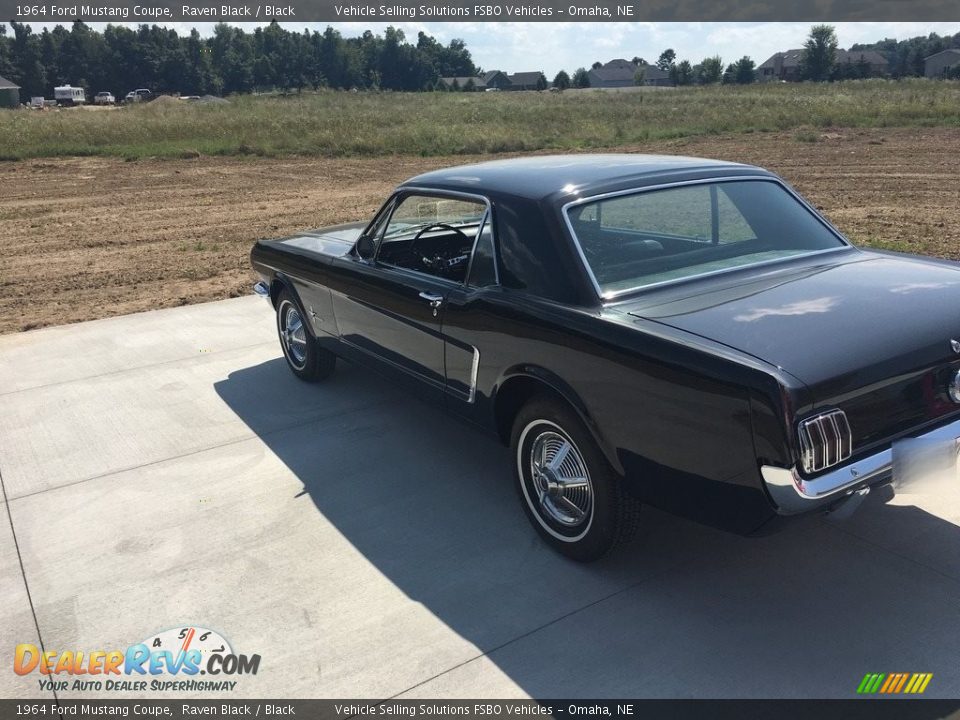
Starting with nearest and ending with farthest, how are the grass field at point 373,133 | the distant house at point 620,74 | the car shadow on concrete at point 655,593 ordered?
1. the car shadow on concrete at point 655,593
2. the grass field at point 373,133
3. the distant house at point 620,74

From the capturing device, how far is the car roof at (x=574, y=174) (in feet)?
12.2

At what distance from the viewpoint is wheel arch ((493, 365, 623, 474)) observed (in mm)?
3102

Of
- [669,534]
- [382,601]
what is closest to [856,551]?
[669,534]

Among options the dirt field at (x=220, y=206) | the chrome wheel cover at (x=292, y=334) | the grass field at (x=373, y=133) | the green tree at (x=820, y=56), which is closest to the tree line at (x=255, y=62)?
the green tree at (x=820, y=56)

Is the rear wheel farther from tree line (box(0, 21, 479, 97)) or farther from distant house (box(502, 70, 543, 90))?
distant house (box(502, 70, 543, 90))

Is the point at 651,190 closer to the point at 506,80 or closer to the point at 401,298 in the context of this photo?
the point at 401,298

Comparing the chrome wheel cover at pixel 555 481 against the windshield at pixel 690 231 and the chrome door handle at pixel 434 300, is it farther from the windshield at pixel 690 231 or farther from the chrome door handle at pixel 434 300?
the chrome door handle at pixel 434 300

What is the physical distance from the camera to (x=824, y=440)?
2.59m

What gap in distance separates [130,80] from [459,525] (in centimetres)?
12028

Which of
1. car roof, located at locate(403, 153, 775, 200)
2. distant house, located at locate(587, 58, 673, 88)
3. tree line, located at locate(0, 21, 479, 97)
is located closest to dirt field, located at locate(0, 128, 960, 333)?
car roof, located at locate(403, 153, 775, 200)

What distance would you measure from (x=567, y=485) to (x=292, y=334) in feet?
10.0

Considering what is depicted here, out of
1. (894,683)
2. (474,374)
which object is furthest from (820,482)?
(474,374)

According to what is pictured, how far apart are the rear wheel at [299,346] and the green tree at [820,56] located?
98004 millimetres

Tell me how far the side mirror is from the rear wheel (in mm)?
996
